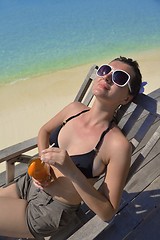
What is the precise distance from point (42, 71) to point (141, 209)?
4450mm

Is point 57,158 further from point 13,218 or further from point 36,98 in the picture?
point 36,98

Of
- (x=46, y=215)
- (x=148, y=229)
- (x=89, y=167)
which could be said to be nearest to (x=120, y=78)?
(x=89, y=167)

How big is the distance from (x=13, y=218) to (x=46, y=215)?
0.57 feet

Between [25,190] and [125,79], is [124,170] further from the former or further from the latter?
[25,190]

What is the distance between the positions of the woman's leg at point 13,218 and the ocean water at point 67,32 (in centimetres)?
435

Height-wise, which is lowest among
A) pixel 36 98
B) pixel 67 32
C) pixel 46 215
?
pixel 36 98

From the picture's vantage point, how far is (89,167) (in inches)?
67.2

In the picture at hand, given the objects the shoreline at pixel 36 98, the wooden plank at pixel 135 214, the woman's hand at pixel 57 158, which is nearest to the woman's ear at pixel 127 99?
the woman's hand at pixel 57 158

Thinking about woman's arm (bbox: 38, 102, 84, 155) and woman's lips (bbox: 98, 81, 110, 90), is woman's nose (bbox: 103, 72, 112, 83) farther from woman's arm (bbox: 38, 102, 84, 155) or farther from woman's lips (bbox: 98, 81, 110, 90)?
woman's arm (bbox: 38, 102, 84, 155)

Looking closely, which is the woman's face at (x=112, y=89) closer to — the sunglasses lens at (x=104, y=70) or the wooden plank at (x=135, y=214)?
the sunglasses lens at (x=104, y=70)

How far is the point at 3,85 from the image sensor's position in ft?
19.1

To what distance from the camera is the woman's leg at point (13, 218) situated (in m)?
1.75

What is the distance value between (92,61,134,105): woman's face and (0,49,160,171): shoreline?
8.83 ft

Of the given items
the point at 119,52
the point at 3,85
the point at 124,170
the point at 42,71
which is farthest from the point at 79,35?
the point at 124,170
